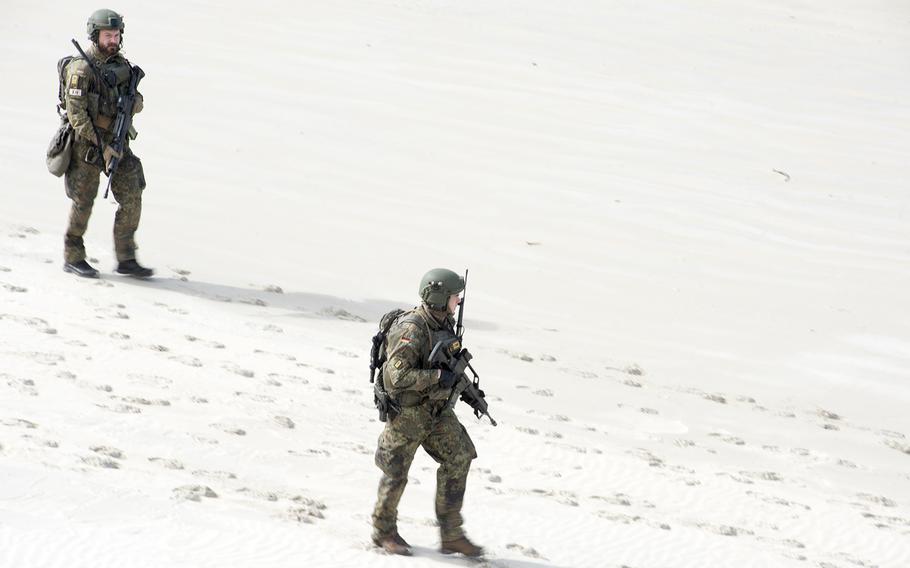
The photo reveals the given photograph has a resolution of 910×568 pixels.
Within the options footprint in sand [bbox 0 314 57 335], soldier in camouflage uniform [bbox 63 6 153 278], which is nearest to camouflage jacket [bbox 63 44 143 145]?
soldier in camouflage uniform [bbox 63 6 153 278]

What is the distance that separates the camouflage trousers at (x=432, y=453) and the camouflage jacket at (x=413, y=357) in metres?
0.10

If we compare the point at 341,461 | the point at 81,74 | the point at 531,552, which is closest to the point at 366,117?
the point at 81,74

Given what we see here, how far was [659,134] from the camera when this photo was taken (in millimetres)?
17328

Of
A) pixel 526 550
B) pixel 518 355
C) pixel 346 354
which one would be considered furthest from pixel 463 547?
pixel 518 355

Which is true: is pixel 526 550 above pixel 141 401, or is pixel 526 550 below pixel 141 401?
below

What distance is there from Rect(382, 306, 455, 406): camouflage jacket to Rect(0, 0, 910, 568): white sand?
74 centimetres

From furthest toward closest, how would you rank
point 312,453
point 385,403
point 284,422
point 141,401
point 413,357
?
1. point 284,422
2. point 141,401
3. point 312,453
4. point 385,403
5. point 413,357

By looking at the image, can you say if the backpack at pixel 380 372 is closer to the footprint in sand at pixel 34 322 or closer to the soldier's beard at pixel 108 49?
the footprint in sand at pixel 34 322

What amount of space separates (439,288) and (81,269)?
5108mm

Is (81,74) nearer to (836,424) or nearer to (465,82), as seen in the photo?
(836,424)

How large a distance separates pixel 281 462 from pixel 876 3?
71.7 ft

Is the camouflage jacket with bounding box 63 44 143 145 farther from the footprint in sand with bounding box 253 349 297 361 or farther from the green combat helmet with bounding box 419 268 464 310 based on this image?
the green combat helmet with bounding box 419 268 464 310

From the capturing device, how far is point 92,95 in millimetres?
9742

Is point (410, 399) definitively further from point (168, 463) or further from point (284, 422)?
point (284, 422)
